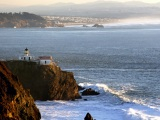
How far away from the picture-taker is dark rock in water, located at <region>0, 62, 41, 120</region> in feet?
104

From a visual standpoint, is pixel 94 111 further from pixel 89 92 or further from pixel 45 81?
pixel 89 92

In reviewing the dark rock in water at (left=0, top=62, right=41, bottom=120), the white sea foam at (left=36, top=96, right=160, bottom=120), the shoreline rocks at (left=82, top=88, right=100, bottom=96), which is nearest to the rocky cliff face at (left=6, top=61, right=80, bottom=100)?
the white sea foam at (left=36, top=96, right=160, bottom=120)

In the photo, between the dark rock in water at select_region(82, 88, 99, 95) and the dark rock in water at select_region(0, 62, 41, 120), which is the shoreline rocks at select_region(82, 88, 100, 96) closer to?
the dark rock in water at select_region(82, 88, 99, 95)

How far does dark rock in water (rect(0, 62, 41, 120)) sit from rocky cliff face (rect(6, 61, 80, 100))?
12.5 meters

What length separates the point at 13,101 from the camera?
Result: 1328 inches

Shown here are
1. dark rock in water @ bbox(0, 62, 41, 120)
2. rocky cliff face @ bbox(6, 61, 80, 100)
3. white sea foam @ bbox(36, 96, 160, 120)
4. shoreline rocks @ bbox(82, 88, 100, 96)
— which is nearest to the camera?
dark rock in water @ bbox(0, 62, 41, 120)

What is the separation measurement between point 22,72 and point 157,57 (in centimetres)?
5138

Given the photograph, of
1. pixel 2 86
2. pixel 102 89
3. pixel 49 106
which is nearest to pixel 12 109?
pixel 2 86

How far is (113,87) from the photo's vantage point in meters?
60.3

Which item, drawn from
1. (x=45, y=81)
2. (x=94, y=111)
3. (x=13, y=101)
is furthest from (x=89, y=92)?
(x=13, y=101)

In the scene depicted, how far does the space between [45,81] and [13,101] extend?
57.4ft

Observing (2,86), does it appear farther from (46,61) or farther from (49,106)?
(46,61)

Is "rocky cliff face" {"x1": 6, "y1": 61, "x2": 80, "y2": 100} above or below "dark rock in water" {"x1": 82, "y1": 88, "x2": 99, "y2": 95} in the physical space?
above

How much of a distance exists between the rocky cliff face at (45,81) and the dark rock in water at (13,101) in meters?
12.5
